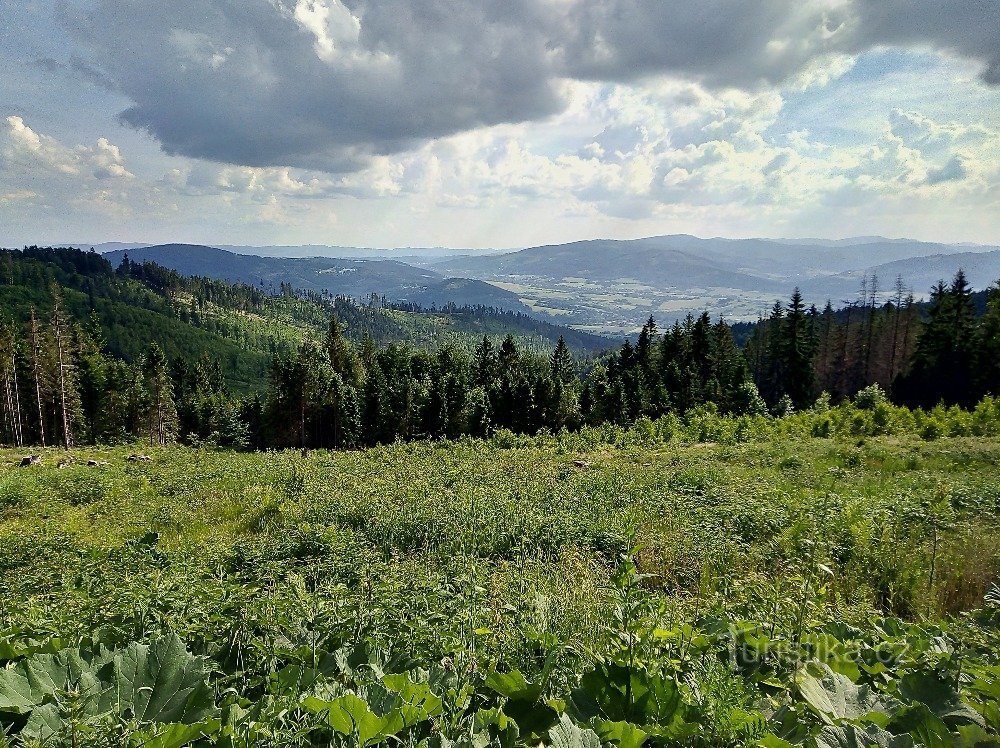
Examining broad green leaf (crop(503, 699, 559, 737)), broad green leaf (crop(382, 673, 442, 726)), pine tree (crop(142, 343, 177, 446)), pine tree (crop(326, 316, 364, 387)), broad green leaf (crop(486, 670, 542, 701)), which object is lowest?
pine tree (crop(142, 343, 177, 446))

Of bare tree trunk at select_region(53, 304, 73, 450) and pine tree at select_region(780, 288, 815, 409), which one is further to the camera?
pine tree at select_region(780, 288, 815, 409)

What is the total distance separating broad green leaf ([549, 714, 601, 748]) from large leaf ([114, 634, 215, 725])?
142 centimetres

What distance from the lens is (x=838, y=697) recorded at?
6.97 feet

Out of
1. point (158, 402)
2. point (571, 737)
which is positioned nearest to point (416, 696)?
point (571, 737)

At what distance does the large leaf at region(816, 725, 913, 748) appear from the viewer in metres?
1.68

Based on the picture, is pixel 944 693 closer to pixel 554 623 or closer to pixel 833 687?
pixel 833 687

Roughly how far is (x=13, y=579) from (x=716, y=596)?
26.9ft

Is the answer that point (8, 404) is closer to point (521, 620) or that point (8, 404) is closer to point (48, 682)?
point (48, 682)

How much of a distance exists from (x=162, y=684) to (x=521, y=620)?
2.35m

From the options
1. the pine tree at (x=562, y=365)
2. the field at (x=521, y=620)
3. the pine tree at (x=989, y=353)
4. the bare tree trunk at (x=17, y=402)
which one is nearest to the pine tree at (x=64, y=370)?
the bare tree trunk at (x=17, y=402)

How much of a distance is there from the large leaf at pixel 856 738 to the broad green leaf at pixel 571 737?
734 mm

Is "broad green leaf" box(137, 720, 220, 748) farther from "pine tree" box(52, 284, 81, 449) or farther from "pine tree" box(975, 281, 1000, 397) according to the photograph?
"pine tree" box(52, 284, 81, 449)

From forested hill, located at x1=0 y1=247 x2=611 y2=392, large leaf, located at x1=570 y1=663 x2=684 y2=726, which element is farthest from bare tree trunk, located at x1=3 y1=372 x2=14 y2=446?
forested hill, located at x1=0 y1=247 x2=611 y2=392

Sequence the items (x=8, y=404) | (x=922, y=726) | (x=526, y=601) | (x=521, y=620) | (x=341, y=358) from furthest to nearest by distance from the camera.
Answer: (x=341, y=358) < (x=8, y=404) < (x=526, y=601) < (x=521, y=620) < (x=922, y=726)
